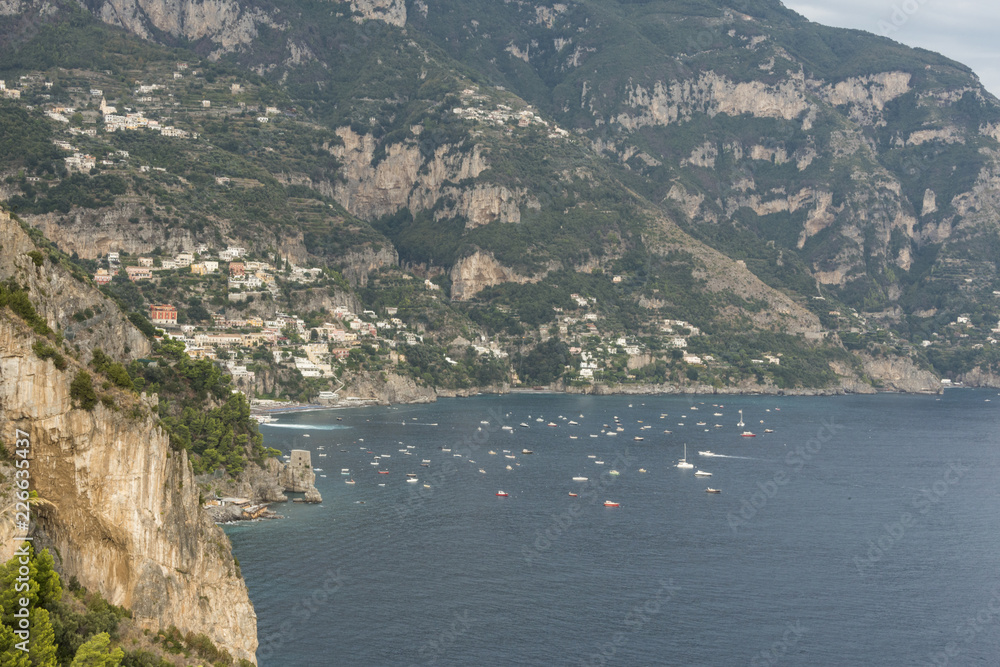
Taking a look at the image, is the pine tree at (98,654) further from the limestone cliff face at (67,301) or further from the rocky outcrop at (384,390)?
the rocky outcrop at (384,390)

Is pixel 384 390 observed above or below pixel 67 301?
below

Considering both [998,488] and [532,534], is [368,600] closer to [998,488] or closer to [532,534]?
[532,534]

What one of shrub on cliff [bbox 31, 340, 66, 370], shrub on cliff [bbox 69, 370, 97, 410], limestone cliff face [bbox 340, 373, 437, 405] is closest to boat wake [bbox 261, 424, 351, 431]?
limestone cliff face [bbox 340, 373, 437, 405]

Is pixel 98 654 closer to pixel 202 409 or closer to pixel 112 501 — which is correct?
pixel 112 501

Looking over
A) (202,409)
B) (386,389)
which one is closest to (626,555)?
(202,409)

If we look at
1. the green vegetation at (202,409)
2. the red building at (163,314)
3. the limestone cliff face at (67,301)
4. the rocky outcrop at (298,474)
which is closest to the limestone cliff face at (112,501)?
the limestone cliff face at (67,301)

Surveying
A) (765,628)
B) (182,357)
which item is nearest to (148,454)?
(765,628)

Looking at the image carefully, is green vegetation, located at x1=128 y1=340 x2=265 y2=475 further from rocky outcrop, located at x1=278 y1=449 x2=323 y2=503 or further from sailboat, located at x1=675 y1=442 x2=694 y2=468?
sailboat, located at x1=675 y1=442 x2=694 y2=468
